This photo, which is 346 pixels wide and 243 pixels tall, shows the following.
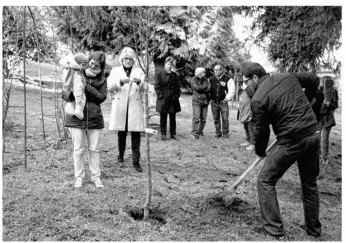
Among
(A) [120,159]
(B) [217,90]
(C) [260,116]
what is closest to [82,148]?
(A) [120,159]

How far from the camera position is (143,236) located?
350cm

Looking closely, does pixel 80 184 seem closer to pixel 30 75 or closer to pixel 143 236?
pixel 143 236

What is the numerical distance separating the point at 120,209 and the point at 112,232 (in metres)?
→ 0.56

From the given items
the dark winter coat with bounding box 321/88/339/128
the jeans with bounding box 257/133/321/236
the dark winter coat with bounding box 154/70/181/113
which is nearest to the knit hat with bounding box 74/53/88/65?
the jeans with bounding box 257/133/321/236

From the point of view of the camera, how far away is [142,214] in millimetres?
4152

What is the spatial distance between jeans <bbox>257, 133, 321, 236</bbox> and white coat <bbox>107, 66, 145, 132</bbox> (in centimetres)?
212

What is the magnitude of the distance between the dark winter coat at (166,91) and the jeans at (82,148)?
328cm

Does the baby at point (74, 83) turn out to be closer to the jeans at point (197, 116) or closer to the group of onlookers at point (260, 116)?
the group of onlookers at point (260, 116)

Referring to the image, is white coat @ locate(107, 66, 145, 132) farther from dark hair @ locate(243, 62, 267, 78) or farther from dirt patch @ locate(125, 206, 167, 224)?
dark hair @ locate(243, 62, 267, 78)

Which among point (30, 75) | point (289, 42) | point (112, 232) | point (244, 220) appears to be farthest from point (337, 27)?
point (30, 75)

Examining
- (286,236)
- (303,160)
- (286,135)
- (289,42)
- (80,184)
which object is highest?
(289,42)

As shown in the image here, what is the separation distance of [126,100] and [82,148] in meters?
1.15

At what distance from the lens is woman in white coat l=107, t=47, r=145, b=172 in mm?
5270

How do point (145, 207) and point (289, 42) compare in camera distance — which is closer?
point (145, 207)
